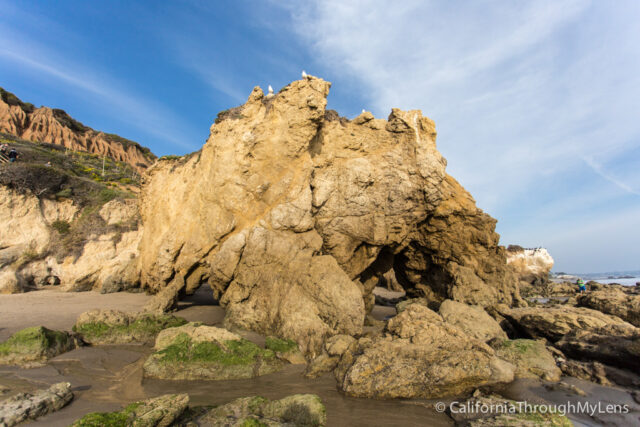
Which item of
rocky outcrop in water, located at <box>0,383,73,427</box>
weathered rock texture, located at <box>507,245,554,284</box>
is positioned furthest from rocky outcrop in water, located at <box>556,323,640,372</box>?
weathered rock texture, located at <box>507,245,554,284</box>

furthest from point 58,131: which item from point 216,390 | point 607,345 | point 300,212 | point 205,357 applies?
point 607,345

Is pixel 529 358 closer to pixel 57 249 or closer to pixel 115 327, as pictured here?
pixel 115 327

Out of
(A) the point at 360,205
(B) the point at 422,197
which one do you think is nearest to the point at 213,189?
(A) the point at 360,205

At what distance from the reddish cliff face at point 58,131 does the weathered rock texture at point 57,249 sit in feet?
120

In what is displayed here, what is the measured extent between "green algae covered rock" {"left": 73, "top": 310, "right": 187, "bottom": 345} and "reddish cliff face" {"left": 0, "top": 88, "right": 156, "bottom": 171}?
49972 mm

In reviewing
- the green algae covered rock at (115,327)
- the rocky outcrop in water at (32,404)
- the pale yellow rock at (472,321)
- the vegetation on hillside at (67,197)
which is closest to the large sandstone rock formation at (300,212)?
the green algae covered rock at (115,327)

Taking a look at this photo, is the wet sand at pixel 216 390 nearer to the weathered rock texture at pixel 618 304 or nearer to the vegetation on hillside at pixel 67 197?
the weathered rock texture at pixel 618 304

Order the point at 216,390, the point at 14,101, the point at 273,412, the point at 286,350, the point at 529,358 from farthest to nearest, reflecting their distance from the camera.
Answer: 1. the point at 14,101
2. the point at 286,350
3. the point at 529,358
4. the point at 216,390
5. the point at 273,412

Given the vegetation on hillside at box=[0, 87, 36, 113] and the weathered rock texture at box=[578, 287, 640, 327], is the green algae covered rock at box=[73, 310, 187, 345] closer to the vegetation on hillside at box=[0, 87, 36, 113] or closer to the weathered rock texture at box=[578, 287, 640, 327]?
the weathered rock texture at box=[578, 287, 640, 327]

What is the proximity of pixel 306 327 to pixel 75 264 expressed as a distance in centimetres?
1442

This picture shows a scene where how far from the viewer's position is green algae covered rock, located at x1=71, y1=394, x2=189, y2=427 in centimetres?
364

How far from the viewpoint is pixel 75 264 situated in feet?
51.6

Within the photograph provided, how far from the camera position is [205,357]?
6.70 m

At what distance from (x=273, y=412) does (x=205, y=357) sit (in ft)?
9.31
